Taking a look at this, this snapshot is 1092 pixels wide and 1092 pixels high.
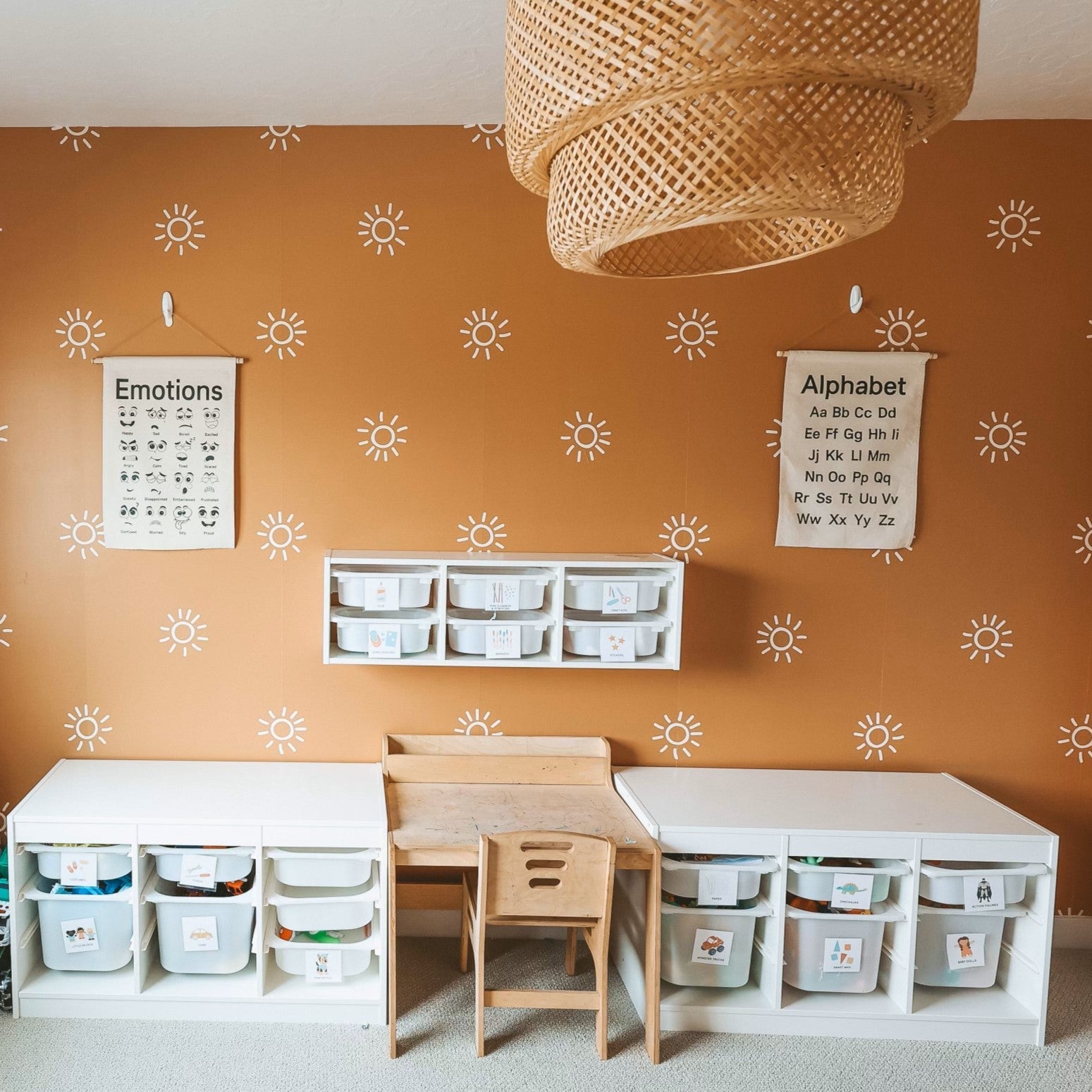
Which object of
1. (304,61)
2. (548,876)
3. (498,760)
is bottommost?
(548,876)

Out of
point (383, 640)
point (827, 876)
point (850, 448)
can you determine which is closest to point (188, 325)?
point (383, 640)

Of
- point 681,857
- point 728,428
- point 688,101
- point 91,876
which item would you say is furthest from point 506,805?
point 688,101

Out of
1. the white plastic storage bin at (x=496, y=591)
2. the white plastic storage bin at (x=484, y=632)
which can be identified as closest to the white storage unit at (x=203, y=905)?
the white plastic storage bin at (x=484, y=632)

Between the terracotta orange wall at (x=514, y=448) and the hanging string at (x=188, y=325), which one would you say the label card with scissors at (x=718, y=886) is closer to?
the terracotta orange wall at (x=514, y=448)

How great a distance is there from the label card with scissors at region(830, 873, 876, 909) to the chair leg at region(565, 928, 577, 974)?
80cm

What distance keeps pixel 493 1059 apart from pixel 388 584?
1331 mm

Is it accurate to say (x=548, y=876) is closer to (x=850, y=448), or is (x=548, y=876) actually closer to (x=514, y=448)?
(x=514, y=448)

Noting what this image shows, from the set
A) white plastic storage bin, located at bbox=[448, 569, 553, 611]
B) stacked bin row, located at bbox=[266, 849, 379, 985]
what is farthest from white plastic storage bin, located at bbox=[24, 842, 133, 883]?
white plastic storage bin, located at bbox=[448, 569, 553, 611]

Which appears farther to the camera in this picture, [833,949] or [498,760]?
[498,760]

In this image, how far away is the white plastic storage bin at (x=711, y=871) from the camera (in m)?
2.48

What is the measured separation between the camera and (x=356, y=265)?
2848mm

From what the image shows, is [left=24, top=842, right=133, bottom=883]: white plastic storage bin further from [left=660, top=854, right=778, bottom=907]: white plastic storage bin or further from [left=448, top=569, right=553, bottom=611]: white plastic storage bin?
[left=660, top=854, right=778, bottom=907]: white plastic storage bin

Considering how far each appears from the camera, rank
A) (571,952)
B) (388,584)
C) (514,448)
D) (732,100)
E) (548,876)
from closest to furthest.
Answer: (732,100) → (548,876) → (388,584) → (571,952) → (514,448)

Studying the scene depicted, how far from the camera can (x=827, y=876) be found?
2.52 metres
